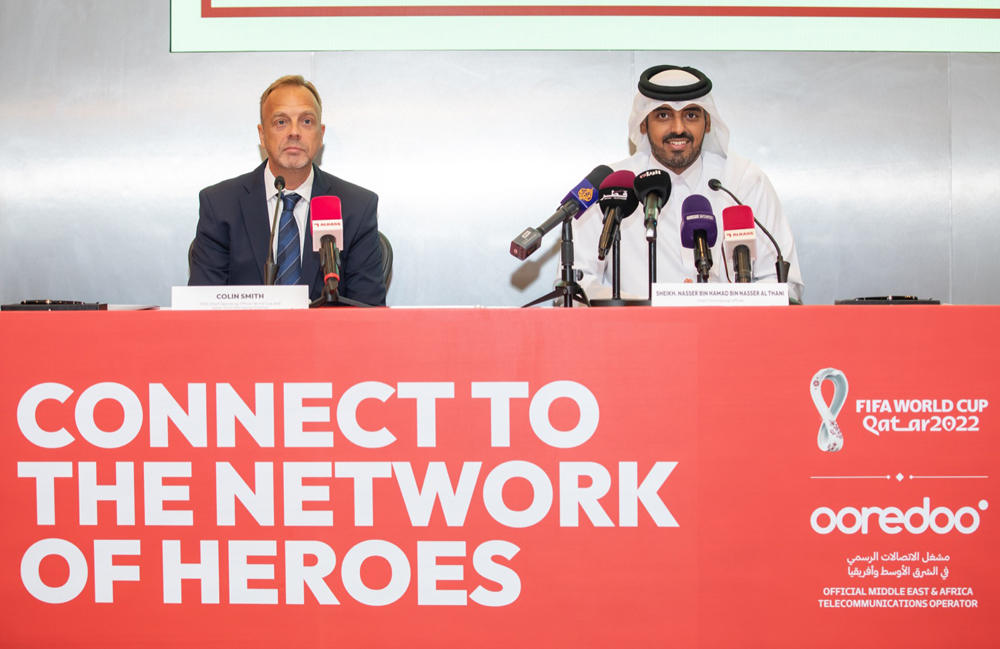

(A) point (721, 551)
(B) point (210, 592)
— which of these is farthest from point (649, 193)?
(B) point (210, 592)

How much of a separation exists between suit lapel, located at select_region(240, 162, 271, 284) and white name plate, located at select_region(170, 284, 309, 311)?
3.64 feet

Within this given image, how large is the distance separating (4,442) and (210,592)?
53cm

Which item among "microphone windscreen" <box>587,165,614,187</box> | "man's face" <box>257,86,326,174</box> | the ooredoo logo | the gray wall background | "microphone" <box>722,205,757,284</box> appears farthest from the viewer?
the gray wall background

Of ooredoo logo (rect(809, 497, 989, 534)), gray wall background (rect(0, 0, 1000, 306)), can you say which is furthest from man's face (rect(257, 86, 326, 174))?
ooredoo logo (rect(809, 497, 989, 534))

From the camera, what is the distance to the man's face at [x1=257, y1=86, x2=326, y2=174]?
2.90 m

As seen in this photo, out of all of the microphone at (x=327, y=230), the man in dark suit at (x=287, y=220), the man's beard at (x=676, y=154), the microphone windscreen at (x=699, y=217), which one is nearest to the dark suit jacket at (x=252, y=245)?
the man in dark suit at (x=287, y=220)

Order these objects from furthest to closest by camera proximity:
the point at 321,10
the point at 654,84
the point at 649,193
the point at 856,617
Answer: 1. the point at 321,10
2. the point at 654,84
3. the point at 649,193
4. the point at 856,617

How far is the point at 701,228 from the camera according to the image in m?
1.79

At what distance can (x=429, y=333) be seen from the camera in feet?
4.99

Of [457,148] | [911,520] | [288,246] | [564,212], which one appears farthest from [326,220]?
[457,148]

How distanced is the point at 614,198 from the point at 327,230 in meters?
0.69

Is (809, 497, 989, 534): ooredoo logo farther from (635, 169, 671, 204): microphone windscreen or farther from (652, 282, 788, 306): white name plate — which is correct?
(635, 169, 671, 204): microphone windscreen

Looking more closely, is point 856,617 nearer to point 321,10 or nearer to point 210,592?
point 210,592

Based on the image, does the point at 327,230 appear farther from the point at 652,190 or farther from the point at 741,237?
the point at 741,237
